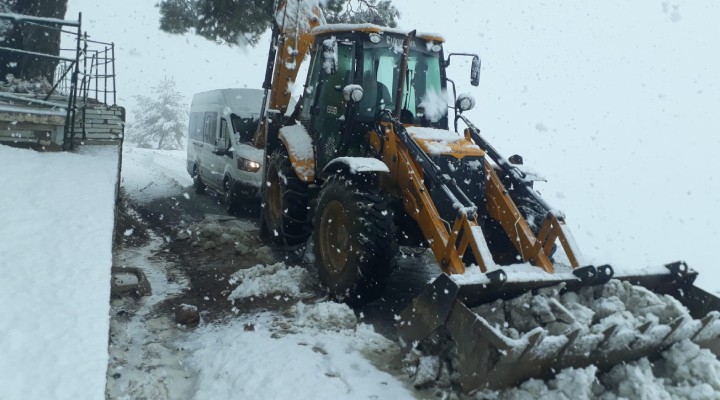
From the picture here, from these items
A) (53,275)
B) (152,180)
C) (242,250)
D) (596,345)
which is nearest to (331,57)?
(242,250)

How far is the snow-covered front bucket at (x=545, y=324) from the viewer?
347 cm

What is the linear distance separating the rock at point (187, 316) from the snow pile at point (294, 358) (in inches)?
7.0

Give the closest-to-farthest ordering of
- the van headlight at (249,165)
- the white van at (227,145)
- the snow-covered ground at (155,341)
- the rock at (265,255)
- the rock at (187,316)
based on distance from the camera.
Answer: the snow-covered ground at (155,341), the rock at (187,316), the rock at (265,255), the van headlight at (249,165), the white van at (227,145)

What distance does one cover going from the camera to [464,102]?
6539mm

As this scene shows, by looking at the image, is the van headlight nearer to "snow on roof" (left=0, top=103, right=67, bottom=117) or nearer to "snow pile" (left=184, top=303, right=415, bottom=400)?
"snow on roof" (left=0, top=103, right=67, bottom=117)

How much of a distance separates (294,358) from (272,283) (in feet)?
6.01

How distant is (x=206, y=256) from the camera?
295 inches

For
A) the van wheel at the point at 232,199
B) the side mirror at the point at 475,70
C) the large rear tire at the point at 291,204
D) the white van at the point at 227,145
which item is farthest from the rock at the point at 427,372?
the van wheel at the point at 232,199

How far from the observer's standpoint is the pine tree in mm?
49562

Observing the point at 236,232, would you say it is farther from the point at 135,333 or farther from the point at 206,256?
the point at 135,333

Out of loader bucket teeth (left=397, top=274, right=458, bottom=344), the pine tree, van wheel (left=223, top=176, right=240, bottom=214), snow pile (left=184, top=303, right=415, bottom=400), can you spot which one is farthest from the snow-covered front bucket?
the pine tree

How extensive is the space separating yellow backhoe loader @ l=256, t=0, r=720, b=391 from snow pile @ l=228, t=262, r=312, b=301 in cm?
36

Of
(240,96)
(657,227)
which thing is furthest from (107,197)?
(657,227)

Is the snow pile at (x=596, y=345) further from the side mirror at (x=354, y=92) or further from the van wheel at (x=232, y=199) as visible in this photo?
the van wheel at (x=232, y=199)
